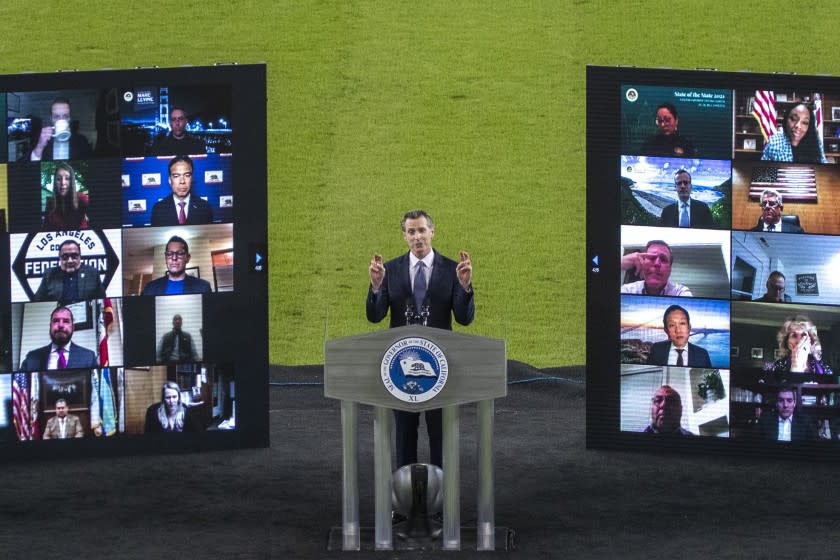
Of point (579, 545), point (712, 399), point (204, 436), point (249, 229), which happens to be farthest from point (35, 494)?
point (712, 399)

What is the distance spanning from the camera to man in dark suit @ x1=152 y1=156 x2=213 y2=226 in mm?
6258

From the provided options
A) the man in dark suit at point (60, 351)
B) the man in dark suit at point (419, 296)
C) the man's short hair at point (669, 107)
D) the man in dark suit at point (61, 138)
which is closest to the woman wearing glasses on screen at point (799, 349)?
the man's short hair at point (669, 107)

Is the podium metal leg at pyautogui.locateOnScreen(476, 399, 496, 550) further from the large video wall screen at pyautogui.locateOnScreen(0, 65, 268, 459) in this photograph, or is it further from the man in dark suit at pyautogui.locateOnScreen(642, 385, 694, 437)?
the large video wall screen at pyautogui.locateOnScreen(0, 65, 268, 459)

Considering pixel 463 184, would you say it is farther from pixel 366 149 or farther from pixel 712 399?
pixel 712 399

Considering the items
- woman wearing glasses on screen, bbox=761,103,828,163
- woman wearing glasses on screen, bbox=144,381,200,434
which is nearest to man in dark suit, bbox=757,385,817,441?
woman wearing glasses on screen, bbox=761,103,828,163

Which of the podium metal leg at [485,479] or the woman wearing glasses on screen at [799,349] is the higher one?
the woman wearing glasses on screen at [799,349]

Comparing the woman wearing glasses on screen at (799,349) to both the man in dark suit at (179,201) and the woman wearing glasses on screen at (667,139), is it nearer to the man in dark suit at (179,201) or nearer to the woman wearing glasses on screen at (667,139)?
the woman wearing glasses on screen at (667,139)

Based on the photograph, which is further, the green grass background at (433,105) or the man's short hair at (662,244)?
the green grass background at (433,105)

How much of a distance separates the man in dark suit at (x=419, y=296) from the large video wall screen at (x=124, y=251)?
1303 millimetres

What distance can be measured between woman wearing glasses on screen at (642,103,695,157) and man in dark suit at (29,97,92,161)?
251 centimetres

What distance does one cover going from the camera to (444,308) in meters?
5.18

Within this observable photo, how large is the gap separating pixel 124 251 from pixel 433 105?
2.37 metres

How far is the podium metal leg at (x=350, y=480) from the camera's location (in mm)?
4629

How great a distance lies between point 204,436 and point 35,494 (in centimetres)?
95
